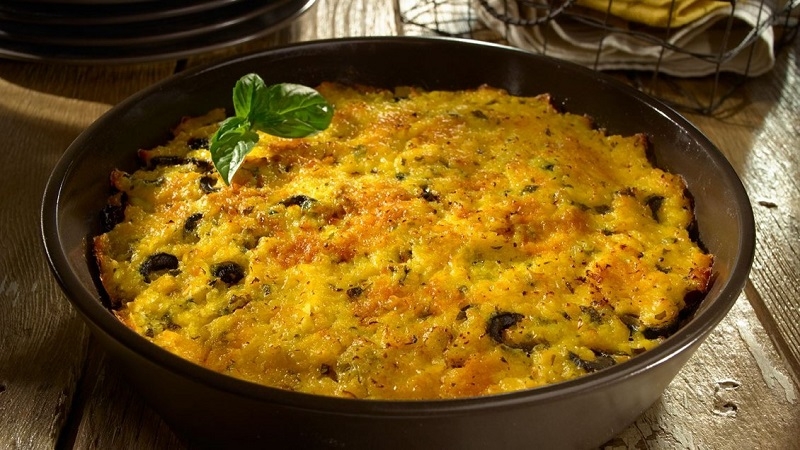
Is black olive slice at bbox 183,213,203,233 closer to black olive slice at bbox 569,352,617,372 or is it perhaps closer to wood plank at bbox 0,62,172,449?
wood plank at bbox 0,62,172,449

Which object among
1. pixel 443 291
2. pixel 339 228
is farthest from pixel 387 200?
pixel 443 291

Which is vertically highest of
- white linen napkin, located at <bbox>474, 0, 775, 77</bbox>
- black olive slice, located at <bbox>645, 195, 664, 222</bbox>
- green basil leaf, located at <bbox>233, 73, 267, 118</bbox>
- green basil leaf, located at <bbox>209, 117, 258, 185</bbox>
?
green basil leaf, located at <bbox>233, 73, 267, 118</bbox>

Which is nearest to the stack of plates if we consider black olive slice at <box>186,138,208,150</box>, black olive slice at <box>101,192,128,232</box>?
black olive slice at <box>186,138,208,150</box>

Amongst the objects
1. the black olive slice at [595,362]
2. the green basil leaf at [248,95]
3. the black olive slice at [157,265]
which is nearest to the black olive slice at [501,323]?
the black olive slice at [595,362]

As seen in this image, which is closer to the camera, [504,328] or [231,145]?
[504,328]

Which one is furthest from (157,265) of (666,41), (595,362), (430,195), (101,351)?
(666,41)

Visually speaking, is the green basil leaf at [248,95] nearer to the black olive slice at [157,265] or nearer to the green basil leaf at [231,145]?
the green basil leaf at [231,145]

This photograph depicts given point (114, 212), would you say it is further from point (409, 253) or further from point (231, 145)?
point (409, 253)
